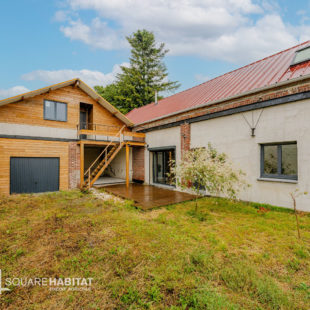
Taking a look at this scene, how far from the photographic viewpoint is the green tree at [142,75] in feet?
84.8

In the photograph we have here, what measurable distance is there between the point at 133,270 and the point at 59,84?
11.0 m

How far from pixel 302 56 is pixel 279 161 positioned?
15.4 ft

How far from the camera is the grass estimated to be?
2.45 m

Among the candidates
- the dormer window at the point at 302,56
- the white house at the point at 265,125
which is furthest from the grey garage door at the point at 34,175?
the dormer window at the point at 302,56

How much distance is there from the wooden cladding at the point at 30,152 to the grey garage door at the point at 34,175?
21 centimetres

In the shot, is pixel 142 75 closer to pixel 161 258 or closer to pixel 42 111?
pixel 42 111

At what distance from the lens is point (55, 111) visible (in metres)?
10.7

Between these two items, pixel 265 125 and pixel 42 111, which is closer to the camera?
pixel 265 125

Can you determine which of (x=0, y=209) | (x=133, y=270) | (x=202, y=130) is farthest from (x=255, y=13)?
(x=0, y=209)

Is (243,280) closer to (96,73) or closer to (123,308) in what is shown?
(123,308)

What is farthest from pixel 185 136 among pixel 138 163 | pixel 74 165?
pixel 74 165

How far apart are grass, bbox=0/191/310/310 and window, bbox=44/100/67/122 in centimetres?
624

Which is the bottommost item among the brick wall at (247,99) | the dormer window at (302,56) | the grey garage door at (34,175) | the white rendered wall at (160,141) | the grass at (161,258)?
the grass at (161,258)

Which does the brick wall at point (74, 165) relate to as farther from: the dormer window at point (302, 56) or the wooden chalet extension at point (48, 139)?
the dormer window at point (302, 56)
